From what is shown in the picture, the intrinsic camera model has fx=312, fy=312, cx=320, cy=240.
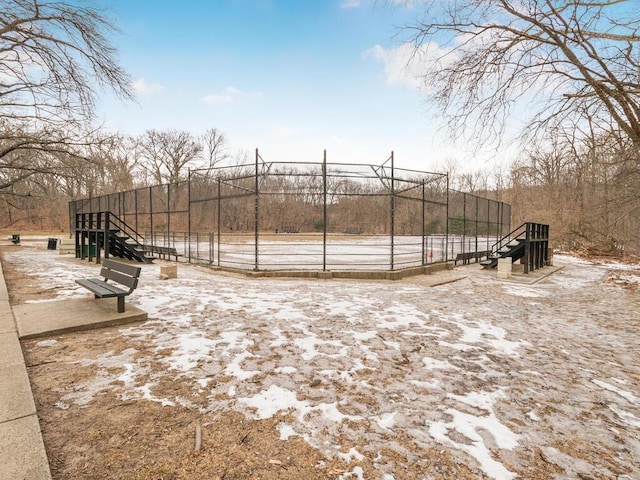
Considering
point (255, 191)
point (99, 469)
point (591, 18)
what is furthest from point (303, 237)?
point (99, 469)

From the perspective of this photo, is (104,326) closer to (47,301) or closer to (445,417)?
(47,301)

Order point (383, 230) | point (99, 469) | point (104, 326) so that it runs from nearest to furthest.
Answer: point (99, 469), point (104, 326), point (383, 230)

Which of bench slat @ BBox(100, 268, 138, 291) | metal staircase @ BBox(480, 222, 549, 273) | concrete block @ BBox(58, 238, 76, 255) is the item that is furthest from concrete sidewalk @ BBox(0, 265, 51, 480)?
concrete block @ BBox(58, 238, 76, 255)

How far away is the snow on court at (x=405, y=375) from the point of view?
2207mm

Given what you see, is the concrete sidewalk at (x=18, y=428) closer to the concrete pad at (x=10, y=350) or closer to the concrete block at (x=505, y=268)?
the concrete pad at (x=10, y=350)

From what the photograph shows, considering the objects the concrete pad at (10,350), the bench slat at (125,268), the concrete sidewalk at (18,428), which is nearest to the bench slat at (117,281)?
the bench slat at (125,268)

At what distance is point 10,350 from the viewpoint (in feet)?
11.2

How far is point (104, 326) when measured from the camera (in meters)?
4.52

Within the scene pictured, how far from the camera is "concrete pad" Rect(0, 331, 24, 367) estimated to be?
122 inches

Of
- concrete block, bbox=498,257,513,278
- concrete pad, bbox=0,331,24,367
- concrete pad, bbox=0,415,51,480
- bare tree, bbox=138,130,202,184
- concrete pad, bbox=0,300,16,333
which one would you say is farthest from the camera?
bare tree, bbox=138,130,202,184

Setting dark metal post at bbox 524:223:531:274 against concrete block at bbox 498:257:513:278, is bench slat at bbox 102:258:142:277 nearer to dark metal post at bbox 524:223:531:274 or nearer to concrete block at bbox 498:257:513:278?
concrete block at bbox 498:257:513:278

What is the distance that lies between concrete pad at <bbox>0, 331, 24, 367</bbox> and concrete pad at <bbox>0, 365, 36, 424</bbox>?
0.11 m

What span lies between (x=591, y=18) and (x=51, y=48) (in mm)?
13083

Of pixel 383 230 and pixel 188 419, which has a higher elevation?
pixel 383 230
